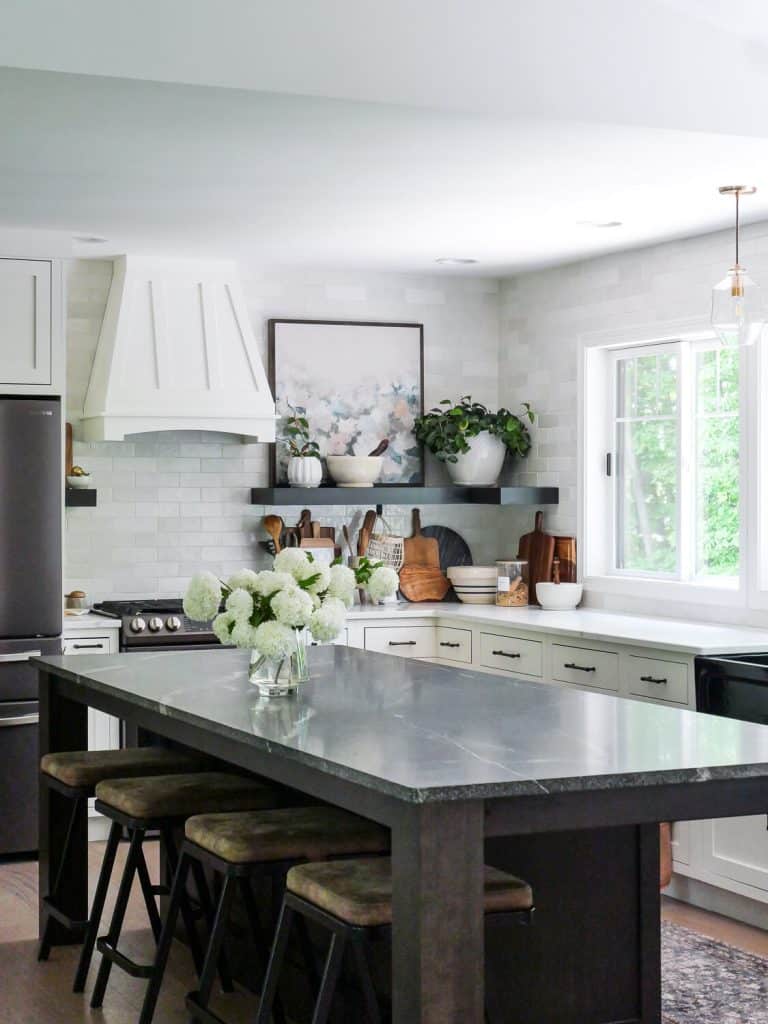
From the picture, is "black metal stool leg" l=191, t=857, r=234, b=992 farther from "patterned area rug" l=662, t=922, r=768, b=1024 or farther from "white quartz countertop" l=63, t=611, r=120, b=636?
"white quartz countertop" l=63, t=611, r=120, b=636

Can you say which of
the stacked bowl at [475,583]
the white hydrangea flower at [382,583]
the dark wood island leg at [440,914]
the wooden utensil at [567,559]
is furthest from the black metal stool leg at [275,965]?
the stacked bowl at [475,583]

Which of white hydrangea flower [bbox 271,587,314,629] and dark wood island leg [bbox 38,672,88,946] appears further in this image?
dark wood island leg [bbox 38,672,88,946]

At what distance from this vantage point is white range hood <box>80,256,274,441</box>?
6.41 m

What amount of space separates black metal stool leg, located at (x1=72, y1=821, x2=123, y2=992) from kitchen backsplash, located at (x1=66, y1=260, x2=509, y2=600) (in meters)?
2.60

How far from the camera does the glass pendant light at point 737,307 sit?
4.89 metres

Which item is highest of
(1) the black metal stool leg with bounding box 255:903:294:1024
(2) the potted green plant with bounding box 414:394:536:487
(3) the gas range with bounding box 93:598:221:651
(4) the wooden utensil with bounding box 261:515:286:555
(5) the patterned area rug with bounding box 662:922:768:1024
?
(2) the potted green plant with bounding box 414:394:536:487

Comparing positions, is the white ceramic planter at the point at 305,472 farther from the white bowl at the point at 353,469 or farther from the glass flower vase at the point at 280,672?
the glass flower vase at the point at 280,672

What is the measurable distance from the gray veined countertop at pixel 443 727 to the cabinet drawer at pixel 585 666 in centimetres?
125

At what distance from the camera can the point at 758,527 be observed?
18.7 feet

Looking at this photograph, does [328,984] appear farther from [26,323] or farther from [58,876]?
[26,323]

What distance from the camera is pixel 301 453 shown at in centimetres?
694

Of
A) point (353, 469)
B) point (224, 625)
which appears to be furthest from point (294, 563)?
point (353, 469)

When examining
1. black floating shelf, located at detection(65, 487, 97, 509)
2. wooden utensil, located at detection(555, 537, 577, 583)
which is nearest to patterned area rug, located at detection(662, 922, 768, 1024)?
wooden utensil, located at detection(555, 537, 577, 583)

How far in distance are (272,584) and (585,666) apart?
2301 mm
